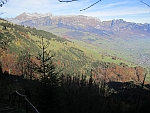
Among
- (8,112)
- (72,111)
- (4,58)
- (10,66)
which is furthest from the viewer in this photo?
(4,58)

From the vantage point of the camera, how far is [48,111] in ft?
47.7

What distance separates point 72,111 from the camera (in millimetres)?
26422

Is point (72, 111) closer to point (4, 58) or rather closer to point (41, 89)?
point (41, 89)

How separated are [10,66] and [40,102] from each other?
140 m

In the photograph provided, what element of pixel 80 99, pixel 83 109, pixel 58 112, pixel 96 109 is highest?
pixel 58 112

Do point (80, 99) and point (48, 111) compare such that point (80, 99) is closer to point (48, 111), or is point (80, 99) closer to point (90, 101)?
point (90, 101)

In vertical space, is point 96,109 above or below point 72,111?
below

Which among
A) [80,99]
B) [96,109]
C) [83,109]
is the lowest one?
[96,109]

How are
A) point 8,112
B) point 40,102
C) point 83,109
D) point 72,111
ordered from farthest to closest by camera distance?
point 83,109, point 72,111, point 40,102, point 8,112

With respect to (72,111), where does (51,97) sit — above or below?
above

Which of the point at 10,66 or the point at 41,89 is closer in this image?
the point at 41,89

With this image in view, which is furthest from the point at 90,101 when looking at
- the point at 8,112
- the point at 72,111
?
the point at 8,112

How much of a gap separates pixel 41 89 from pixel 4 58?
165 m

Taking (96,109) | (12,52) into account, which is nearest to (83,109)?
(96,109)
